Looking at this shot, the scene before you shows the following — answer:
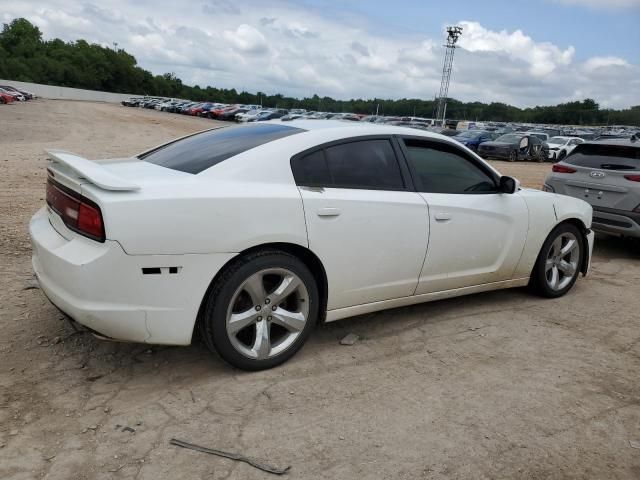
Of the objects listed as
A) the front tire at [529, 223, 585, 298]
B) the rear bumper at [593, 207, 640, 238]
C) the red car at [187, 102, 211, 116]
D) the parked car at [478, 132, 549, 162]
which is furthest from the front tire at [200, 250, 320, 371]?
the red car at [187, 102, 211, 116]

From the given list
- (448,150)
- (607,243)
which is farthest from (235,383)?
(607,243)

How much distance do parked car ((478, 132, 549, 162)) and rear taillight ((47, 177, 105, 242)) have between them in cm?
2421

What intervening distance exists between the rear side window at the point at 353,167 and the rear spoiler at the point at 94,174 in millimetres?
1024

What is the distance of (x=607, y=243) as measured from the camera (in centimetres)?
798

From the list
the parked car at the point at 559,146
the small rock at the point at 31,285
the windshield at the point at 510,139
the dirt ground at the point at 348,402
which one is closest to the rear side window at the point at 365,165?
the dirt ground at the point at 348,402

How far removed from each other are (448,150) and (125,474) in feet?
10.3

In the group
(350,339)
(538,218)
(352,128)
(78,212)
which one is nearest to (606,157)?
(538,218)

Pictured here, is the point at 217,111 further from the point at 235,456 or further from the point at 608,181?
the point at 235,456

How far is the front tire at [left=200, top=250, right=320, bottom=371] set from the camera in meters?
3.07

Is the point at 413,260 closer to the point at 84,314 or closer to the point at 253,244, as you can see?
the point at 253,244

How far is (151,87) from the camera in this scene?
4906 inches

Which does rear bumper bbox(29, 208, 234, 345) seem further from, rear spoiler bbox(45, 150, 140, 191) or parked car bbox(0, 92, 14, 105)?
parked car bbox(0, 92, 14, 105)

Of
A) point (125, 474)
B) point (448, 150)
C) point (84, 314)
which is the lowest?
point (125, 474)

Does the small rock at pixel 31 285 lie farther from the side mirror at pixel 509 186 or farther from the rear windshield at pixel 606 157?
the rear windshield at pixel 606 157
